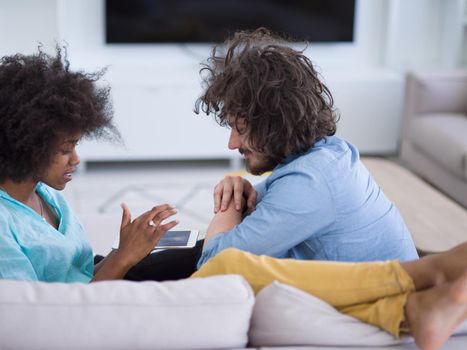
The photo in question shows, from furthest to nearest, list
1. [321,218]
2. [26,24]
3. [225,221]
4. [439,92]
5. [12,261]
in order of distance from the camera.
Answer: [26,24]
[439,92]
[225,221]
[321,218]
[12,261]

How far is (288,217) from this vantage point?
175cm

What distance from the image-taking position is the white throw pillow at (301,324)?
145 cm

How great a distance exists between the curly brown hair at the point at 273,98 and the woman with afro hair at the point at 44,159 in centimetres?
27

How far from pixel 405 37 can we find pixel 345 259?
3.79 metres

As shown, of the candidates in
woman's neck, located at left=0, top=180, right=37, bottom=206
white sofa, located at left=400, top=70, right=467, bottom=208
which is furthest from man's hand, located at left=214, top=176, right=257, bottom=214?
white sofa, located at left=400, top=70, right=467, bottom=208

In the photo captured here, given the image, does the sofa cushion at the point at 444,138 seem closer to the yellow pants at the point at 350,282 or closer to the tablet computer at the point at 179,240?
the tablet computer at the point at 179,240

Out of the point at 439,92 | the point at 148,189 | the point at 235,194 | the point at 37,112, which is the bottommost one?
the point at 148,189

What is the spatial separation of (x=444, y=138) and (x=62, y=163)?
108 inches

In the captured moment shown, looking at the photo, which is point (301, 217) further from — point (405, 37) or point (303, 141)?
point (405, 37)

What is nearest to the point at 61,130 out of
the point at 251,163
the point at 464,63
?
the point at 251,163

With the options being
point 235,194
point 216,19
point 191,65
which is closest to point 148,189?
point 191,65

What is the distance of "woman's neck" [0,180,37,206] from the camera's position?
1833mm

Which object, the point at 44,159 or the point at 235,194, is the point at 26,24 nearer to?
the point at 235,194

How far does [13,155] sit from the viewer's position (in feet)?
5.83
